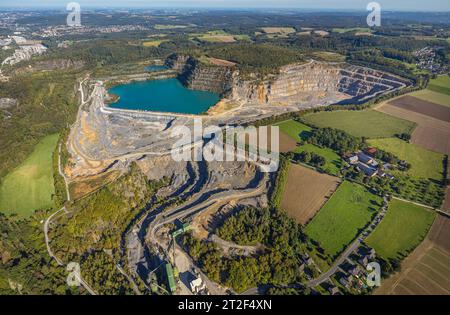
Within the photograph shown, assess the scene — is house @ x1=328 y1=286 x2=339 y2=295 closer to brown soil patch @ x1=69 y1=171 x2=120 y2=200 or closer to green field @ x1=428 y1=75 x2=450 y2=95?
brown soil patch @ x1=69 y1=171 x2=120 y2=200

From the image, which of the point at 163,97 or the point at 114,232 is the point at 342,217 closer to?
the point at 114,232

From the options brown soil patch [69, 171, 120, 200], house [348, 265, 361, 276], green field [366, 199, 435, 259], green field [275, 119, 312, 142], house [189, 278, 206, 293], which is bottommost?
house [189, 278, 206, 293]

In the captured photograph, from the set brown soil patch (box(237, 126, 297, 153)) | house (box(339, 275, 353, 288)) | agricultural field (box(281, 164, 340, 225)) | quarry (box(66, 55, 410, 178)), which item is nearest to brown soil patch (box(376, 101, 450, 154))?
quarry (box(66, 55, 410, 178))

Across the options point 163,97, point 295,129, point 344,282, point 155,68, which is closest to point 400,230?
point 344,282

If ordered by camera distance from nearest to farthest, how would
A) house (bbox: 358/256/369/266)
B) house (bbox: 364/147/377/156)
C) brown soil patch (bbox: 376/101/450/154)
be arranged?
house (bbox: 358/256/369/266), house (bbox: 364/147/377/156), brown soil patch (bbox: 376/101/450/154)

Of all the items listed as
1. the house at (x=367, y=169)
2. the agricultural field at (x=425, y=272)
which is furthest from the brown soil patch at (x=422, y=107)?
the agricultural field at (x=425, y=272)

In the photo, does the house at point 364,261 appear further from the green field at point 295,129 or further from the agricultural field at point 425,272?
the green field at point 295,129

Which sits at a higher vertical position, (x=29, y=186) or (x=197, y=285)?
(x=29, y=186)
